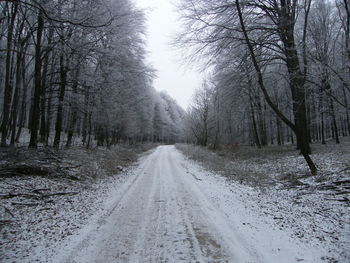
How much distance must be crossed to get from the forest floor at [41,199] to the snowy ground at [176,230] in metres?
0.02

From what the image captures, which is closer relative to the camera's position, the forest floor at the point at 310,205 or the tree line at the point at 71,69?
the forest floor at the point at 310,205

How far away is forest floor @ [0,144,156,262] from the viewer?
3.73m

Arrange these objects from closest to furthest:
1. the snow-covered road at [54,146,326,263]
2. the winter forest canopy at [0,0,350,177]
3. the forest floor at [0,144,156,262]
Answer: the snow-covered road at [54,146,326,263] < the forest floor at [0,144,156,262] < the winter forest canopy at [0,0,350,177]

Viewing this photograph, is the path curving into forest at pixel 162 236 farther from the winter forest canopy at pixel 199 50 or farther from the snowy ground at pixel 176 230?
the winter forest canopy at pixel 199 50

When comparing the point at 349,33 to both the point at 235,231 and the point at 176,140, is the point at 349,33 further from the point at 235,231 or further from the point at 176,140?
the point at 176,140

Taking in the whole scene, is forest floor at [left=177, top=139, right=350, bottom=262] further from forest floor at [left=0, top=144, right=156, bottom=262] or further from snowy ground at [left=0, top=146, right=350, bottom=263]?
forest floor at [left=0, top=144, right=156, bottom=262]

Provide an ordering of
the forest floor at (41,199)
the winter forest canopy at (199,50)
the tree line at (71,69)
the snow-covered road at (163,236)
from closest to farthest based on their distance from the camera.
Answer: the snow-covered road at (163,236), the forest floor at (41,199), the winter forest canopy at (199,50), the tree line at (71,69)

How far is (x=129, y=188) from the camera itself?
7.75 meters

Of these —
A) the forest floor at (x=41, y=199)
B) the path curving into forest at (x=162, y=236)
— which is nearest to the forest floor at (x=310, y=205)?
the path curving into forest at (x=162, y=236)

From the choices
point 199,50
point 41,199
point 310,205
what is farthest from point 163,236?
point 199,50

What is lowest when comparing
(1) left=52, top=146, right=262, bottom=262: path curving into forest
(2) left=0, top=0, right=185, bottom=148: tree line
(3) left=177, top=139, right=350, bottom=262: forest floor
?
(1) left=52, top=146, right=262, bottom=262: path curving into forest

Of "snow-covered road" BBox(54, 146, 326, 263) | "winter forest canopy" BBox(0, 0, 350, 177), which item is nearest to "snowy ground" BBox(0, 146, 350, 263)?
"snow-covered road" BBox(54, 146, 326, 263)

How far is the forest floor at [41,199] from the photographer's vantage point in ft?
12.2

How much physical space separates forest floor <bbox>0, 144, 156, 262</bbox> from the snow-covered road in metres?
0.53
